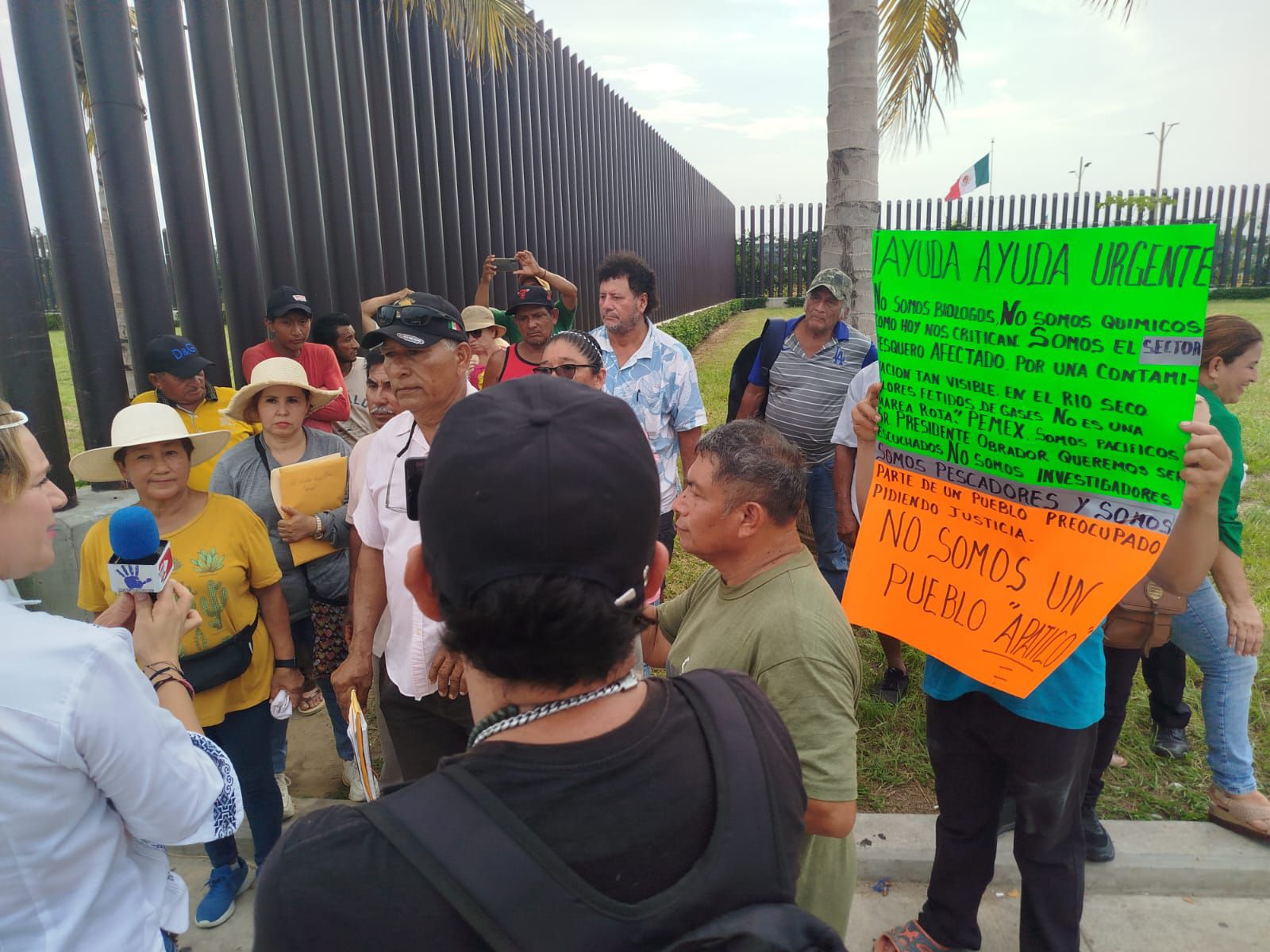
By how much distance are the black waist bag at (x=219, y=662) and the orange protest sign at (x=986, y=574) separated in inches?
78.4

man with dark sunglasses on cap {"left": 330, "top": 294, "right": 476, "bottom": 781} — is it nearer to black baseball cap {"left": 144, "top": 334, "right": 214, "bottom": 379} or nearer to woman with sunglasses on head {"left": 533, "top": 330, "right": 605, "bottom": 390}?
woman with sunglasses on head {"left": 533, "top": 330, "right": 605, "bottom": 390}

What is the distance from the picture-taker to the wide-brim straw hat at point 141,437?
8.62 ft

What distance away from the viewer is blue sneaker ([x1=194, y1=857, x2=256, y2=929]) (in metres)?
2.78

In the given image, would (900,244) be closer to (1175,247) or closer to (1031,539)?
(1175,247)

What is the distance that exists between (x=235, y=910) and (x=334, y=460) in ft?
5.49

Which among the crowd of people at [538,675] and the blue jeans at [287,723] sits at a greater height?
the crowd of people at [538,675]

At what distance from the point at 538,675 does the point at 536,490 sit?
213 millimetres

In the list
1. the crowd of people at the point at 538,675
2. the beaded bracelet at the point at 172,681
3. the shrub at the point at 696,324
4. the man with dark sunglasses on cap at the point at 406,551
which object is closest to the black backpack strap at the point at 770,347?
the crowd of people at the point at 538,675

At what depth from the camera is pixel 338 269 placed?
621 cm

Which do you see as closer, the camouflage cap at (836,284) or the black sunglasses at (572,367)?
the black sunglasses at (572,367)

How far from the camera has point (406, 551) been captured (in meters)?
2.34

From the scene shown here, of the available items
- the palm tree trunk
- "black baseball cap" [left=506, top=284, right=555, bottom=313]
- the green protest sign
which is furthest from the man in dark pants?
the palm tree trunk

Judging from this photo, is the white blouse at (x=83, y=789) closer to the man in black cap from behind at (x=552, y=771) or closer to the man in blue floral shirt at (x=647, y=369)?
the man in black cap from behind at (x=552, y=771)

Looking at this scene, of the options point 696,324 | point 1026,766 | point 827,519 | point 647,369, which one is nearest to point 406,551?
point 1026,766
